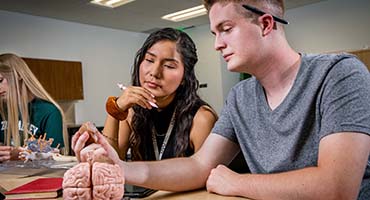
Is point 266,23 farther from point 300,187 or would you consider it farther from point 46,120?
point 46,120

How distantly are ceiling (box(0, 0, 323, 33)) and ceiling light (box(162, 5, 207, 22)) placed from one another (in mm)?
162

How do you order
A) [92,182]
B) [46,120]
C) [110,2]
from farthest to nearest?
[110,2] → [46,120] → [92,182]

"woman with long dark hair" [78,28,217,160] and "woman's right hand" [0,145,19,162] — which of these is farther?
"woman's right hand" [0,145,19,162]

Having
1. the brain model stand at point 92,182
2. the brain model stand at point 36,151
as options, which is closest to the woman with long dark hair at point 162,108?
the brain model stand at point 36,151

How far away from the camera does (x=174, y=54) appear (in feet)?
5.03

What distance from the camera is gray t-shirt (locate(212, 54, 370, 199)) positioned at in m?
0.93

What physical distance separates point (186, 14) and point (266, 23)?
16.3ft

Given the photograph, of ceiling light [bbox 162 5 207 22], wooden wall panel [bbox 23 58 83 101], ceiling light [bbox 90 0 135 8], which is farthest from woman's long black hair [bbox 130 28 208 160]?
wooden wall panel [bbox 23 58 83 101]

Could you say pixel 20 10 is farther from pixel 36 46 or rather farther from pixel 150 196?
pixel 150 196

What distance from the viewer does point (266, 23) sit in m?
1.08

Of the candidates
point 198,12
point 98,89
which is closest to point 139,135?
point 198,12

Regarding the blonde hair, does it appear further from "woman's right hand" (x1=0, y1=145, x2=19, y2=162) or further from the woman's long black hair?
the woman's long black hair

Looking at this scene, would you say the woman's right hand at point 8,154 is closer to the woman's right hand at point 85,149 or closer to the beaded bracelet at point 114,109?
the beaded bracelet at point 114,109

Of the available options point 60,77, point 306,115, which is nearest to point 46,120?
point 306,115
